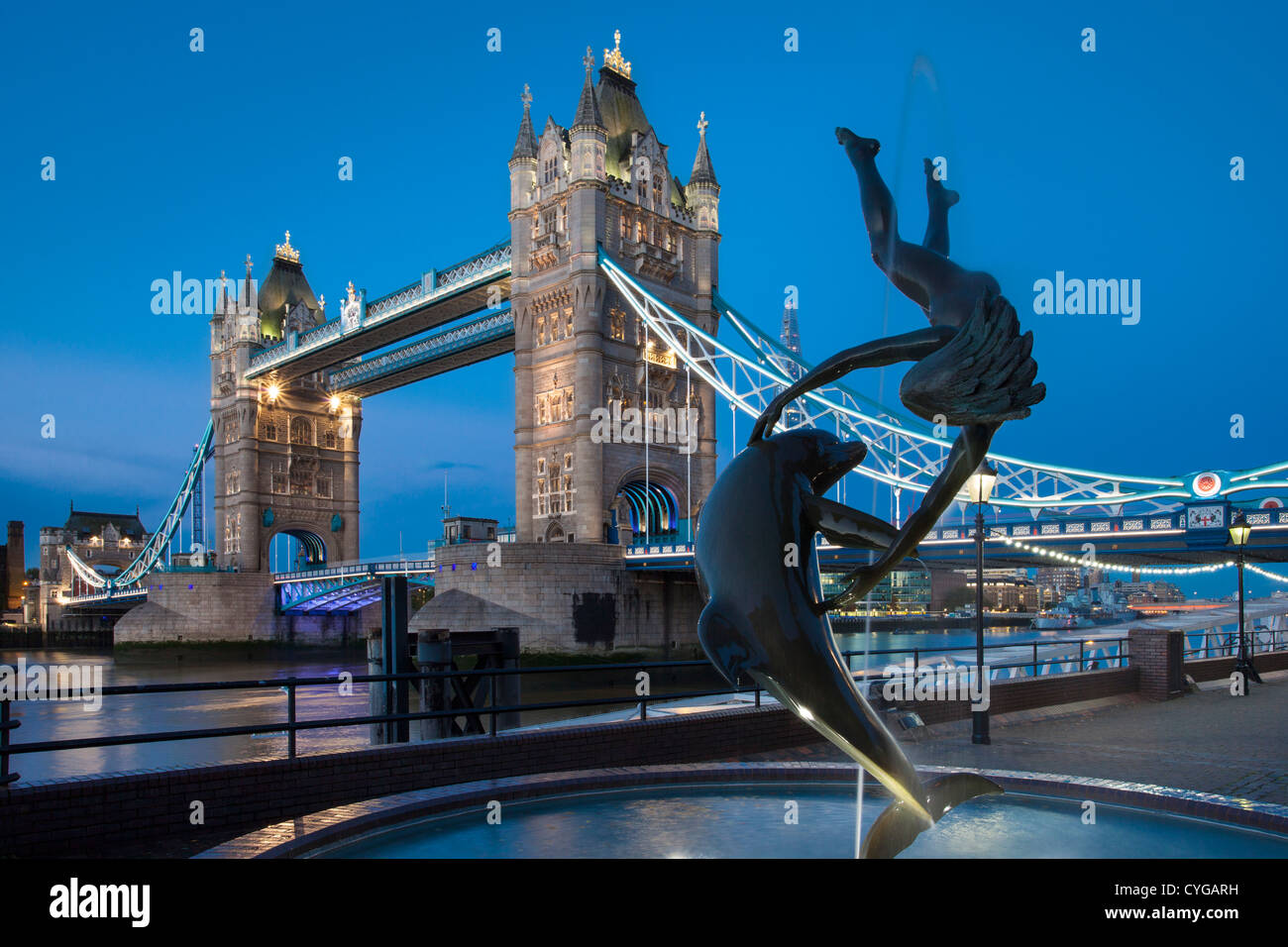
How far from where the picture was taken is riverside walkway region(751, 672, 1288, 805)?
8320 millimetres

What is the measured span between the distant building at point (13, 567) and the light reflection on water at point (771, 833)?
135 meters

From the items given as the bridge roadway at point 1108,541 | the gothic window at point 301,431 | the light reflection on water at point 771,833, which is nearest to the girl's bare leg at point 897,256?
the light reflection on water at point 771,833

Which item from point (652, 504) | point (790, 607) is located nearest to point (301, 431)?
point (652, 504)

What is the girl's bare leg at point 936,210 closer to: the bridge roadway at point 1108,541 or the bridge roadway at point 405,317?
the bridge roadway at point 1108,541

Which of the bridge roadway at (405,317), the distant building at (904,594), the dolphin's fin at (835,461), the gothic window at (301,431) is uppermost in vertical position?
the bridge roadway at (405,317)

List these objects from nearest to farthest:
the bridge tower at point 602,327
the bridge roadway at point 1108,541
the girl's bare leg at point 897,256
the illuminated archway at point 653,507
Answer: the girl's bare leg at point 897,256 < the bridge roadway at point 1108,541 < the bridge tower at point 602,327 < the illuminated archway at point 653,507

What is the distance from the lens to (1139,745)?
10.0m

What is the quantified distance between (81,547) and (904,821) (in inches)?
4341

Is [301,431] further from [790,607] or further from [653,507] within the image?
[790,607]

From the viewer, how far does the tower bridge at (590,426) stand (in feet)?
110

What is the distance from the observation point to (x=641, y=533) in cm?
4684
